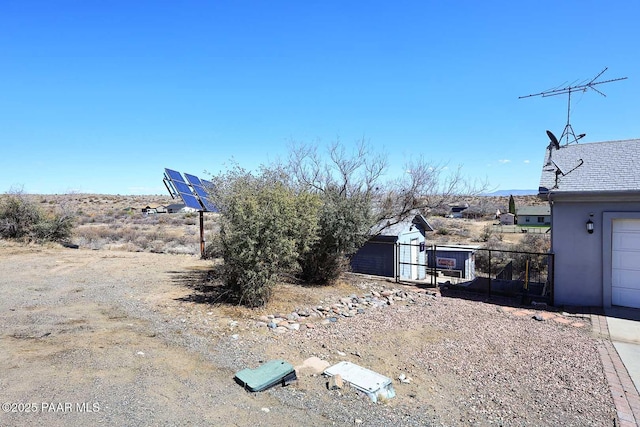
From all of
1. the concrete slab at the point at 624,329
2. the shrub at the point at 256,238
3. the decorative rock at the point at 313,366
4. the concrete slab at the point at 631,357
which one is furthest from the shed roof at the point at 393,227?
the decorative rock at the point at 313,366

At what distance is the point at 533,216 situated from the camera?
5512 cm

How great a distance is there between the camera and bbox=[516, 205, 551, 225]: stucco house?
54688 millimetres

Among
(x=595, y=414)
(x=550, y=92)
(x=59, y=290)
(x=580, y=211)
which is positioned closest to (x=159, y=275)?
(x=59, y=290)

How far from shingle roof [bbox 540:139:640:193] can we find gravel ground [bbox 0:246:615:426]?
3061 mm

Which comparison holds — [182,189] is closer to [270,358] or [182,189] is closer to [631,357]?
[270,358]

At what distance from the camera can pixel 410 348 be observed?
5.80m

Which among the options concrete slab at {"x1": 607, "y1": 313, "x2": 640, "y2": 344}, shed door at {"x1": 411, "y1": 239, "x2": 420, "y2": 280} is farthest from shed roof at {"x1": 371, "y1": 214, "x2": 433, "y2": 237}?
concrete slab at {"x1": 607, "y1": 313, "x2": 640, "y2": 344}

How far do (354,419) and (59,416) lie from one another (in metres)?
2.69

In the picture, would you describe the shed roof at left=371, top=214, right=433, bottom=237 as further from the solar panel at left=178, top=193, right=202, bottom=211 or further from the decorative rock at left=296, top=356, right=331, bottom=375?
Answer: the decorative rock at left=296, top=356, right=331, bottom=375

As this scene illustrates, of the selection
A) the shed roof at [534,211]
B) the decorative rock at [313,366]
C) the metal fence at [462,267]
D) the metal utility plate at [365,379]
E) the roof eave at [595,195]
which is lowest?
the metal fence at [462,267]

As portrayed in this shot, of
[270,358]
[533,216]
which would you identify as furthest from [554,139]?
[533,216]

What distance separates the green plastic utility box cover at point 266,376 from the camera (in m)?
4.17

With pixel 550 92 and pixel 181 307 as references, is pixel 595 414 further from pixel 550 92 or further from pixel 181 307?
pixel 550 92

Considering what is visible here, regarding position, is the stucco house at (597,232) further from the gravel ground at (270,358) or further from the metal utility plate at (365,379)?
the metal utility plate at (365,379)
